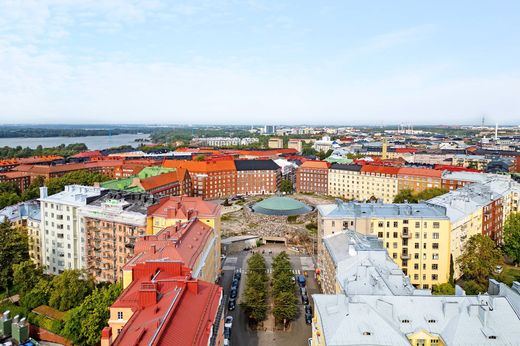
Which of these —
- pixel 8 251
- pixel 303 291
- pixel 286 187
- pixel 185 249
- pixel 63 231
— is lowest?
pixel 303 291

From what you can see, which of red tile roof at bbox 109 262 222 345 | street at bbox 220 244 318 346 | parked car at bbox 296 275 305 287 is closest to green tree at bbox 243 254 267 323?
street at bbox 220 244 318 346

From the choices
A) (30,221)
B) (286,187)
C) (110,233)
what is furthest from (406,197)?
(30,221)

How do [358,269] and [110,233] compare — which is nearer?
[358,269]

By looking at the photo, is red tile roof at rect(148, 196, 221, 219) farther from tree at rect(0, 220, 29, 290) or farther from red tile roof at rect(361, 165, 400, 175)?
red tile roof at rect(361, 165, 400, 175)

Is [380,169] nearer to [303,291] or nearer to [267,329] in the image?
[303,291]

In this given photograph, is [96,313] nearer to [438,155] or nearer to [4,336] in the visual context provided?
[4,336]

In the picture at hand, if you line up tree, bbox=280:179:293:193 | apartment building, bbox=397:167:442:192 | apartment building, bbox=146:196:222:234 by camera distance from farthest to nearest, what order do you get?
tree, bbox=280:179:293:193 < apartment building, bbox=397:167:442:192 < apartment building, bbox=146:196:222:234
